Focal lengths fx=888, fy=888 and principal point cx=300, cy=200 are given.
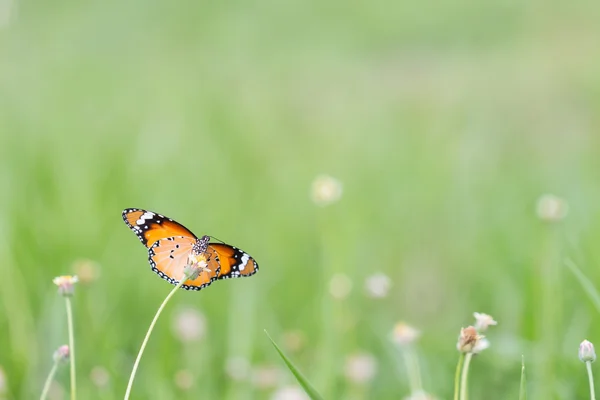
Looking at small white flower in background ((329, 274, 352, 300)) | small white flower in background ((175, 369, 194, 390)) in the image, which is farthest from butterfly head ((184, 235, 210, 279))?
small white flower in background ((329, 274, 352, 300))

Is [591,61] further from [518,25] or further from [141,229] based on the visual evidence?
[141,229]

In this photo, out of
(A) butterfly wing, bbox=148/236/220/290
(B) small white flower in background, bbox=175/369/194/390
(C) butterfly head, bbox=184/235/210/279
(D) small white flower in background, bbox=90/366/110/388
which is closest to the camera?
(C) butterfly head, bbox=184/235/210/279

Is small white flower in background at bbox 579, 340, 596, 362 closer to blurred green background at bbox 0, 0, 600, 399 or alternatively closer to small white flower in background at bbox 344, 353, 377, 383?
blurred green background at bbox 0, 0, 600, 399

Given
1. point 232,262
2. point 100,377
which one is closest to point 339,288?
point 100,377

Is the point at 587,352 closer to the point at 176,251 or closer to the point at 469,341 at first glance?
the point at 469,341

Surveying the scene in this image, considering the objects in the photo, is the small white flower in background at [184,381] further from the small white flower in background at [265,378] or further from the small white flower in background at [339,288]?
the small white flower in background at [339,288]

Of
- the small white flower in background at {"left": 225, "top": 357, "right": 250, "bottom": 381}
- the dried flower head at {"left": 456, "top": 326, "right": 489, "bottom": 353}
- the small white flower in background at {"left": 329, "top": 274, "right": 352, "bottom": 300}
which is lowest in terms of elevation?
the dried flower head at {"left": 456, "top": 326, "right": 489, "bottom": 353}
